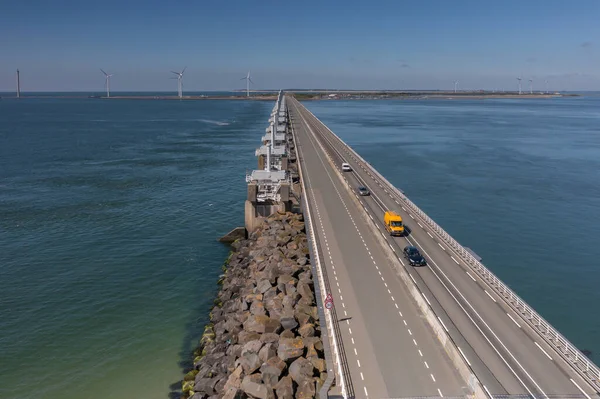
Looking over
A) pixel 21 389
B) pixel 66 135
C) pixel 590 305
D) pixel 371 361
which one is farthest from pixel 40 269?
pixel 66 135

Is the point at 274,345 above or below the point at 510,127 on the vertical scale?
below

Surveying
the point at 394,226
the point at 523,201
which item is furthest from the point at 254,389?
the point at 523,201

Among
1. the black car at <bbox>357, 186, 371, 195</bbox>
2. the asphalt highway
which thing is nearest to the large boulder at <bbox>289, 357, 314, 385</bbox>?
the asphalt highway

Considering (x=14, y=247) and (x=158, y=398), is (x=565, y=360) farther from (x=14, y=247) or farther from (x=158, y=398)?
(x=14, y=247)

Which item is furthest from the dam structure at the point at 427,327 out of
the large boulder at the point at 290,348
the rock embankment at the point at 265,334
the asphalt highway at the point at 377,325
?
the large boulder at the point at 290,348

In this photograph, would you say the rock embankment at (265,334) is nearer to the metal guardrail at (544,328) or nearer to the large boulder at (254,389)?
the large boulder at (254,389)

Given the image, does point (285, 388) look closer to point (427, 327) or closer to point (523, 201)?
point (427, 327)
